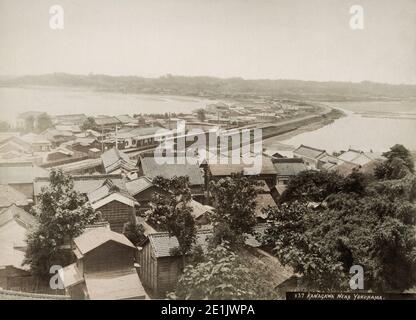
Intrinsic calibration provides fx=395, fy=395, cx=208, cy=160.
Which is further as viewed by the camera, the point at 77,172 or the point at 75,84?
the point at 77,172

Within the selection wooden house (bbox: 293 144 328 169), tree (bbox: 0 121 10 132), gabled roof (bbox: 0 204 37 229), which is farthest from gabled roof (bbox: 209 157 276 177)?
tree (bbox: 0 121 10 132)

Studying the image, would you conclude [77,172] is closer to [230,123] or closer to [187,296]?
[230,123]

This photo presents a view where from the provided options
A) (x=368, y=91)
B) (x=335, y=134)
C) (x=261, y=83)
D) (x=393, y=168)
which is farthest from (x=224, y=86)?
(x=393, y=168)

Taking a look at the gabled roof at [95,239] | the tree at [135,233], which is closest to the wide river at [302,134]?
the tree at [135,233]

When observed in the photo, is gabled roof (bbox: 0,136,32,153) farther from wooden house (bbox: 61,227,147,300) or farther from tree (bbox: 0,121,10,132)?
wooden house (bbox: 61,227,147,300)

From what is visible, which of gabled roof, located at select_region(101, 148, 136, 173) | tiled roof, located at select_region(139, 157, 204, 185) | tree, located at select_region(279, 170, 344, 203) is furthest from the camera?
gabled roof, located at select_region(101, 148, 136, 173)

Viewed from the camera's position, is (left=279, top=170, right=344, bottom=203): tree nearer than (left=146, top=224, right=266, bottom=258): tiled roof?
No

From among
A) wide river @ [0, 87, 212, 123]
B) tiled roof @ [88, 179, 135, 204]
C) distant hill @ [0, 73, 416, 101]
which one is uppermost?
distant hill @ [0, 73, 416, 101]
